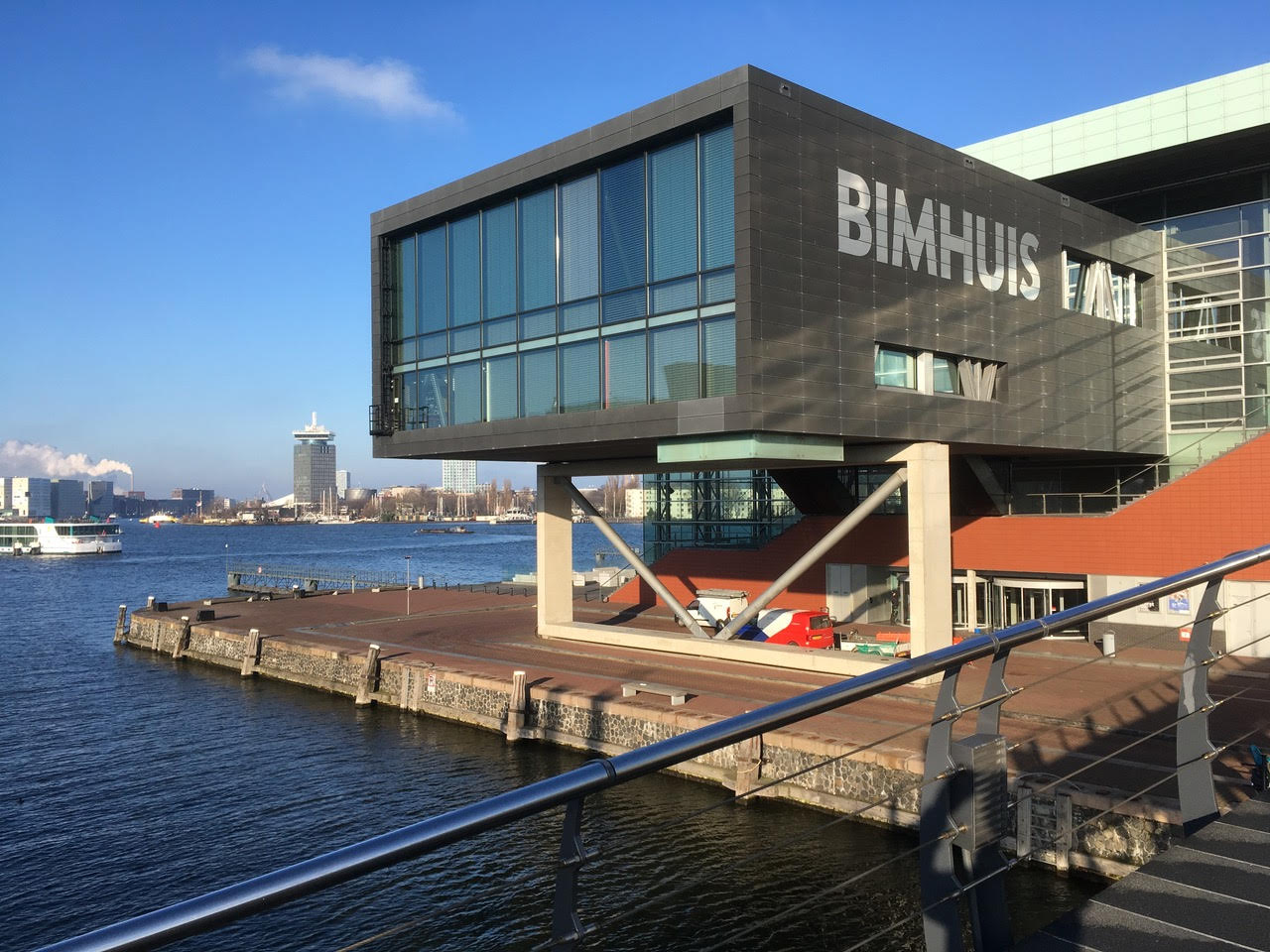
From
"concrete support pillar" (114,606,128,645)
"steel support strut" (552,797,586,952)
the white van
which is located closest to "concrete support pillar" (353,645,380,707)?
the white van

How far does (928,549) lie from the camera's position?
84.0 ft

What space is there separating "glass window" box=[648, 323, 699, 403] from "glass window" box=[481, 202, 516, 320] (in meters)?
5.92

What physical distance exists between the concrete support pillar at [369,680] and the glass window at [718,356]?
1378 centimetres

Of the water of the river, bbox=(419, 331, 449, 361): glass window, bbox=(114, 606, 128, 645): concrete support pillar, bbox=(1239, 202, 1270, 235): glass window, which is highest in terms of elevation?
bbox=(1239, 202, 1270, 235): glass window

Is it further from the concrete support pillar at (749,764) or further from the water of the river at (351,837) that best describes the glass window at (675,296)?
the water of the river at (351,837)

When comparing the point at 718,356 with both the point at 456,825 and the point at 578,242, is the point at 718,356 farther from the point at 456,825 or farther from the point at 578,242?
the point at 456,825

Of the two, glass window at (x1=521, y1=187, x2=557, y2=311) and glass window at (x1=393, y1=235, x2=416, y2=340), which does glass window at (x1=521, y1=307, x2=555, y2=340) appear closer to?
glass window at (x1=521, y1=187, x2=557, y2=311)

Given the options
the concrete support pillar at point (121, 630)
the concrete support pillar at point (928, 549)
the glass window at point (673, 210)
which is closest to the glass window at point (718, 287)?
the glass window at point (673, 210)

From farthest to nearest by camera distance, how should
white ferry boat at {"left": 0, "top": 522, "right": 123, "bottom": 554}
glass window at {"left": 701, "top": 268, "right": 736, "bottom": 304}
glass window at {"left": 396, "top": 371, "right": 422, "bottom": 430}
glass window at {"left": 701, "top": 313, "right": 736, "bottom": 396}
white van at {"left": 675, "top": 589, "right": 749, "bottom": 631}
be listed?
1. white ferry boat at {"left": 0, "top": 522, "right": 123, "bottom": 554}
2. white van at {"left": 675, "top": 589, "right": 749, "bottom": 631}
3. glass window at {"left": 396, "top": 371, "right": 422, "bottom": 430}
4. glass window at {"left": 701, "top": 268, "right": 736, "bottom": 304}
5. glass window at {"left": 701, "top": 313, "right": 736, "bottom": 396}

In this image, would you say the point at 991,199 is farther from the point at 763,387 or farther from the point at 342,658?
the point at 342,658

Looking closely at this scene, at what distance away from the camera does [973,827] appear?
10.5 ft

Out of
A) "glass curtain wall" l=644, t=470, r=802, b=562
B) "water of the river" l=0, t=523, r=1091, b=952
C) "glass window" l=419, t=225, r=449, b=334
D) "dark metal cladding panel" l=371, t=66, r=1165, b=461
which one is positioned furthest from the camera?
"glass curtain wall" l=644, t=470, r=802, b=562

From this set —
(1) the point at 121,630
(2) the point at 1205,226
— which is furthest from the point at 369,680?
(2) the point at 1205,226

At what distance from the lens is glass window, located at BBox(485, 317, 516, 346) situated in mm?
29172
